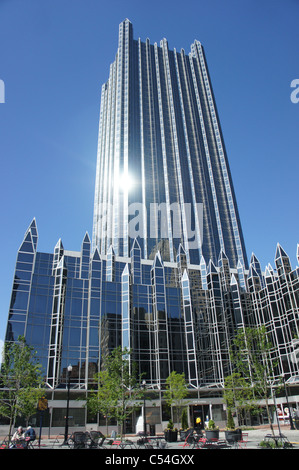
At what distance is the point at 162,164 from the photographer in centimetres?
11644

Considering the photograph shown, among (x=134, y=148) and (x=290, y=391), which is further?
(x=134, y=148)

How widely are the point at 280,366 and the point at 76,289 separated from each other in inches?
1318

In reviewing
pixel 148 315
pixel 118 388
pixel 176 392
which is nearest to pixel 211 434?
pixel 118 388

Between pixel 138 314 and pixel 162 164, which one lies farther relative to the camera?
pixel 162 164

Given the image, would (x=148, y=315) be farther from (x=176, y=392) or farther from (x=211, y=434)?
(x=211, y=434)

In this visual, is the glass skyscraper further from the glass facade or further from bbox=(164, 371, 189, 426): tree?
bbox=(164, 371, 189, 426): tree

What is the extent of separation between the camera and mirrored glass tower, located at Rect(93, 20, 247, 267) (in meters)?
106

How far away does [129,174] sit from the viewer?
110125mm

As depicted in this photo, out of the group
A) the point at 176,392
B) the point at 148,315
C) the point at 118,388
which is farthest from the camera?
the point at 148,315

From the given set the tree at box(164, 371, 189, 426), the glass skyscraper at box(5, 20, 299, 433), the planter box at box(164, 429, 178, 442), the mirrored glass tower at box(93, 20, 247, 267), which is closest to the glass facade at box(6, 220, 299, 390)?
the glass skyscraper at box(5, 20, 299, 433)
